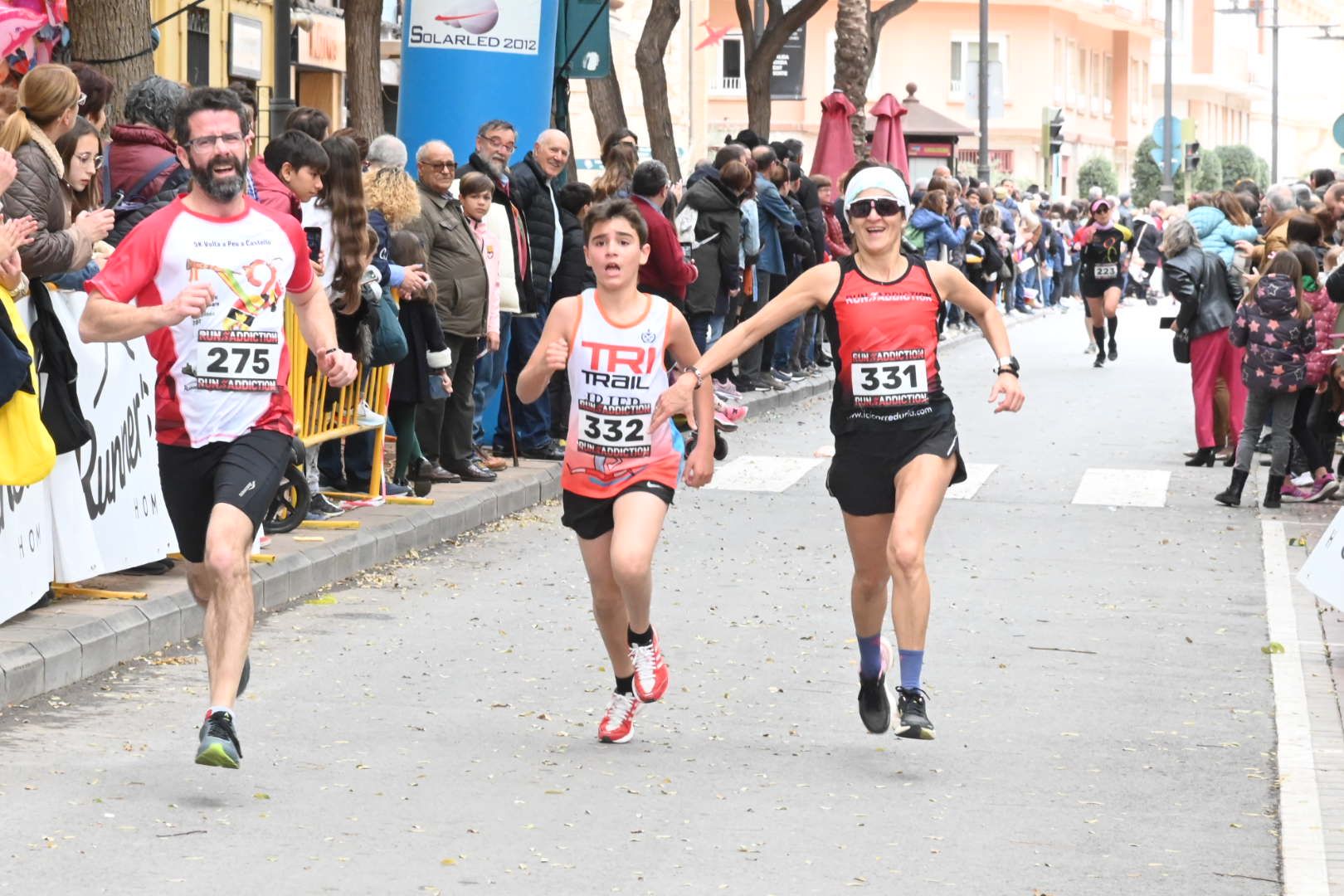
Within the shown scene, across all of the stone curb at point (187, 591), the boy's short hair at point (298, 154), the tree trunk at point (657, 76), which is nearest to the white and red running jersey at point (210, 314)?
the stone curb at point (187, 591)

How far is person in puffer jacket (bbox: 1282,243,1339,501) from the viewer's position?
14.0 meters

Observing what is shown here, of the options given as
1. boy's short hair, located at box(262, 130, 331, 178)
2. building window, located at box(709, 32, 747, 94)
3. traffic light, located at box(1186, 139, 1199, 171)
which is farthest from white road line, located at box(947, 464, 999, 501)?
building window, located at box(709, 32, 747, 94)

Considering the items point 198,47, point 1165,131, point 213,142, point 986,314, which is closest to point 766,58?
point 198,47

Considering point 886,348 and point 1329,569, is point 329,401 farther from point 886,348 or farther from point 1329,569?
point 1329,569

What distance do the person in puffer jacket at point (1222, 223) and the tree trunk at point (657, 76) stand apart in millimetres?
7970

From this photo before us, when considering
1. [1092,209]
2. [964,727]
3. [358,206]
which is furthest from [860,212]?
[1092,209]

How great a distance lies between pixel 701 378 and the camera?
7.41m

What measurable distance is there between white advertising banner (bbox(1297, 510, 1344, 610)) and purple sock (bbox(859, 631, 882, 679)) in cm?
→ 260

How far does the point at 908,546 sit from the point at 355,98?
12.4 meters

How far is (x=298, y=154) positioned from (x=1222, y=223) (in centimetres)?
1089

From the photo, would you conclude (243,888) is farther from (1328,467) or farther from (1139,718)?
(1328,467)

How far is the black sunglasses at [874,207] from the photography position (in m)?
7.47

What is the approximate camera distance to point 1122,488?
1543 centimetres

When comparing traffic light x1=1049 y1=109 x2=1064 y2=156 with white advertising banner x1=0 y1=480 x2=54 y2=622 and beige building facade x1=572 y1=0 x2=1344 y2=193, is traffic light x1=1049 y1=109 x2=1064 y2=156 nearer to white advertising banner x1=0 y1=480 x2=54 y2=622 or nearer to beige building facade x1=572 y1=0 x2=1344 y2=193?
beige building facade x1=572 y1=0 x2=1344 y2=193
